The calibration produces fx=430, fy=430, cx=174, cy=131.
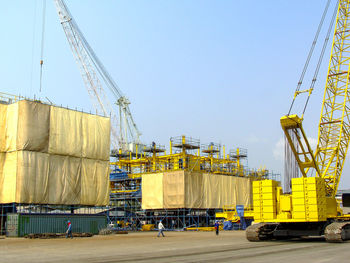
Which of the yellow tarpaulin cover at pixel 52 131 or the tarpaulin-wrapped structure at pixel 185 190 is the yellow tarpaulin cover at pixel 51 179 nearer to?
the yellow tarpaulin cover at pixel 52 131

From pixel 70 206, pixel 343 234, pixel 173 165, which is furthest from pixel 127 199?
pixel 343 234

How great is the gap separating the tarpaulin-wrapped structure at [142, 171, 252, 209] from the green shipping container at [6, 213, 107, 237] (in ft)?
47.5

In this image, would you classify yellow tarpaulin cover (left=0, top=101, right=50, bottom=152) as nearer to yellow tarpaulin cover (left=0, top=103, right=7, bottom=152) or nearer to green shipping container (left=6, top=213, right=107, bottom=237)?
yellow tarpaulin cover (left=0, top=103, right=7, bottom=152)

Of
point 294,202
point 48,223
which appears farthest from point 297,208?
point 48,223

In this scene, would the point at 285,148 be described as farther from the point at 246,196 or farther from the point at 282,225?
the point at 246,196

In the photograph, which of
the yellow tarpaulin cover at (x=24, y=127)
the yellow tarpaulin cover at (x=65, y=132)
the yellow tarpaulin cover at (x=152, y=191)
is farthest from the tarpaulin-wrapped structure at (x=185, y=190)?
the yellow tarpaulin cover at (x=24, y=127)

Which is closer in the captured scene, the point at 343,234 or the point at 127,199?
the point at 343,234

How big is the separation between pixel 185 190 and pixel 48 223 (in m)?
22.3

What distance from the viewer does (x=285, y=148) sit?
36.3m

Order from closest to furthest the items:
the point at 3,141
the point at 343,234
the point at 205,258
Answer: the point at 205,258, the point at 343,234, the point at 3,141

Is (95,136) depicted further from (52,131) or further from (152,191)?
(152,191)

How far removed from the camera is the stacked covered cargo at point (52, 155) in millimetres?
47062

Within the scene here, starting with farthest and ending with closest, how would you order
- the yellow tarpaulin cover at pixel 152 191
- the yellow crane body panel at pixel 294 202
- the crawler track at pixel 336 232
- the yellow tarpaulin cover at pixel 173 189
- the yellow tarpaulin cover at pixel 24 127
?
the yellow tarpaulin cover at pixel 152 191
the yellow tarpaulin cover at pixel 173 189
the yellow tarpaulin cover at pixel 24 127
the yellow crane body panel at pixel 294 202
the crawler track at pixel 336 232

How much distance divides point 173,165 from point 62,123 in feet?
70.7
